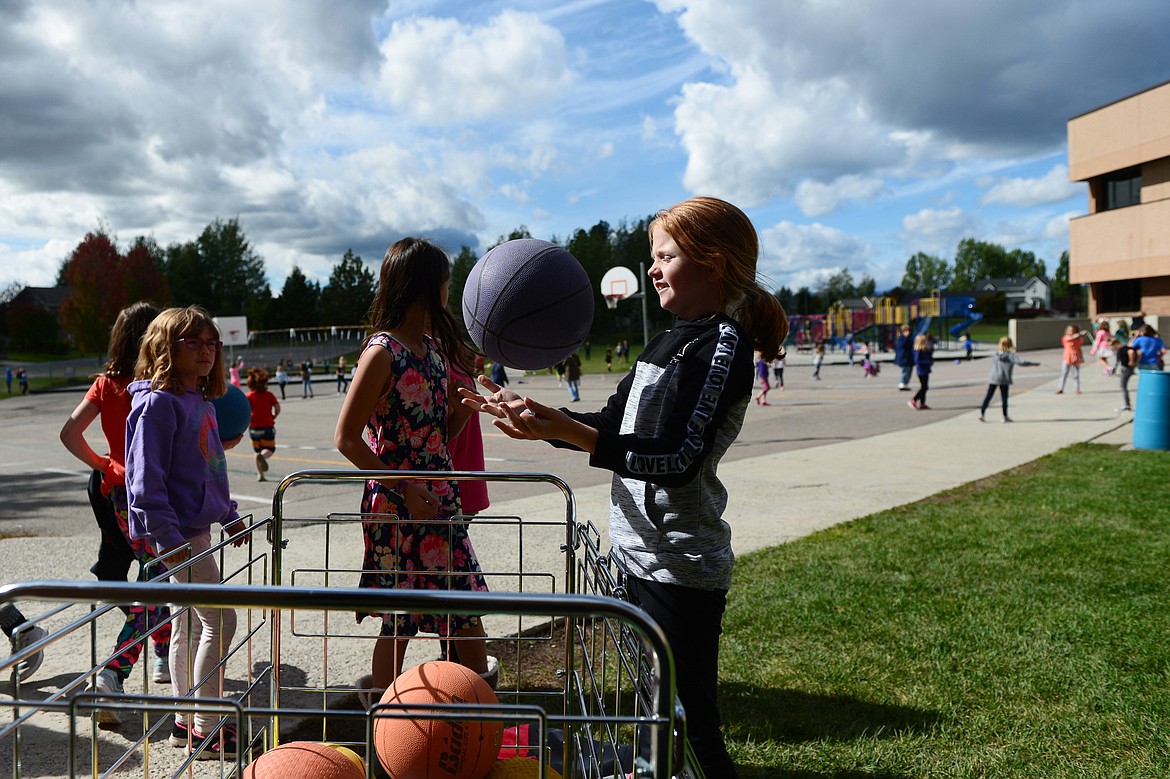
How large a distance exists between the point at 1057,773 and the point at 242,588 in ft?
10.7

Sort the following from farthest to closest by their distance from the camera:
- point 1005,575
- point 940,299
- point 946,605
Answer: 1. point 940,299
2. point 1005,575
3. point 946,605

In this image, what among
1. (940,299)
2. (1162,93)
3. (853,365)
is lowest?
(853,365)

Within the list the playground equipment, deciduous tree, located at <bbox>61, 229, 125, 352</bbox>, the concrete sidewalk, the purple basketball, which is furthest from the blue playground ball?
deciduous tree, located at <bbox>61, 229, 125, 352</bbox>

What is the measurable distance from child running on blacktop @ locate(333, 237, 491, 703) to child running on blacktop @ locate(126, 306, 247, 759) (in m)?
0.59

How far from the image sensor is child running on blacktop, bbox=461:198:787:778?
2330 millimetres

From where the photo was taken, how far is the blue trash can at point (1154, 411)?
11.9 metres

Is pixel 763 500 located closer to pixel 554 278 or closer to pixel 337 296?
pixel 554 278

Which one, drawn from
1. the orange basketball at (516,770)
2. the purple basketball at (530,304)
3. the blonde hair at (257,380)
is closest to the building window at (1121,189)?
the blonde hair at (257,380)

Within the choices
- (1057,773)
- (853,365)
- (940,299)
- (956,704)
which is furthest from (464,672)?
(940,299)

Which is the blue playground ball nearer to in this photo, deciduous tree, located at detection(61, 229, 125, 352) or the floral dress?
the floral dress

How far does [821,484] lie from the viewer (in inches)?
403

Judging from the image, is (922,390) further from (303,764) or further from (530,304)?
(303,764)

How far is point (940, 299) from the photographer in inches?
2309

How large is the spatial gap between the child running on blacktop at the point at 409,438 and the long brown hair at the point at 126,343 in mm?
1495
